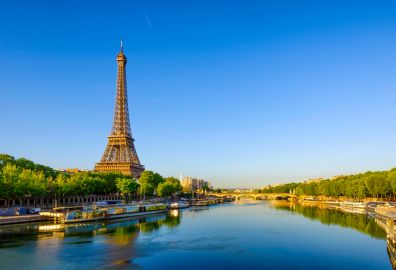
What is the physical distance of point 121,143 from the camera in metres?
131

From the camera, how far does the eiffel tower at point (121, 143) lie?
128500 millimetres

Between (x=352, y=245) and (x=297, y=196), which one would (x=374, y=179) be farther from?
(x=297, y=196)

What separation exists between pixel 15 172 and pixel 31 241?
31.4 m

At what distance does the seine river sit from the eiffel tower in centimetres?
7335

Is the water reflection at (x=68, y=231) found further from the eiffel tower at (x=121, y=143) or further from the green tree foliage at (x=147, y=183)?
the eiffel tower at (x=121, y=143)

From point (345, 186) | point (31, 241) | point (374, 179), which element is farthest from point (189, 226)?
point (345, 186)

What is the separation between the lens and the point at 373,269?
99.8 ft

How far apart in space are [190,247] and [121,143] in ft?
314

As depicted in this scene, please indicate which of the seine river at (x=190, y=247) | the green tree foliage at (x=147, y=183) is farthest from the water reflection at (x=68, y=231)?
the green tree foliage at (x=147, y=183)

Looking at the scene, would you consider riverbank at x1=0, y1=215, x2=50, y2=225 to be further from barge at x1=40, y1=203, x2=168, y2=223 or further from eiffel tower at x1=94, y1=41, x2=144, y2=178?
eiffel tower at x1=94, y1=41, x2=144, y2=178

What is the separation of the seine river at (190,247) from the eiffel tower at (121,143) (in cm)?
7335

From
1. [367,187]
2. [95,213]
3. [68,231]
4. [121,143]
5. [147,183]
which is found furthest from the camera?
[121,143]

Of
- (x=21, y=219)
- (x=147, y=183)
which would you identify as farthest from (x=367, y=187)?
(x=21, y=219)

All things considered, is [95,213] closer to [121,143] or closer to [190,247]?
[190,247]
